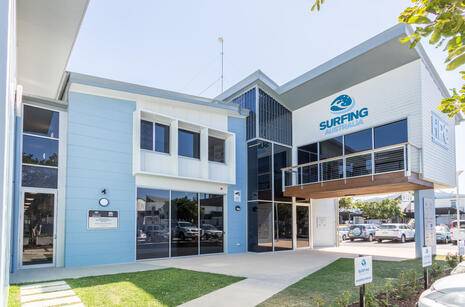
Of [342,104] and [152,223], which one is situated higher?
[342,104]

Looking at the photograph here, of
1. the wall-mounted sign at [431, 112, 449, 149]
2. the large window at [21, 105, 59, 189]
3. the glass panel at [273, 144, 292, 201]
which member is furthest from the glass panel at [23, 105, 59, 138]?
the wall-mounted sign at [431, 112, 449, 149]

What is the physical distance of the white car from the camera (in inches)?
160

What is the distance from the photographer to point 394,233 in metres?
24.8

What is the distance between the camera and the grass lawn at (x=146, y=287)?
6.91m

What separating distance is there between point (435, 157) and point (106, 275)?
42.0 ft

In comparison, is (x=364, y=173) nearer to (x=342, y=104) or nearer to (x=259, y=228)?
(x=342, y=104)

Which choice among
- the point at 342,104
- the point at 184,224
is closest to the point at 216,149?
the point at 184,224

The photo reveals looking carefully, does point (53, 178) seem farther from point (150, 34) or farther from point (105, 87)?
point (150, 34)

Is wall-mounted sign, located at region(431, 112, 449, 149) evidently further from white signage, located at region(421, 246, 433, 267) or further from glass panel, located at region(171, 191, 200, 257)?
glass panel, located at region(171, 191, 200, 257)

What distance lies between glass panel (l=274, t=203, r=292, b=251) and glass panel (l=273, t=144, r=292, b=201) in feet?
1.58

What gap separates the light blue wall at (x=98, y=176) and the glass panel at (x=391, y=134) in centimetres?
973

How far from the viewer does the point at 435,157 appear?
14.2 meters

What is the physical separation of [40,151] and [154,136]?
398 cm

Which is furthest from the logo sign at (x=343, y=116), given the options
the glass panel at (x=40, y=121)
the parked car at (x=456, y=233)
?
the glass panel at (x=40, y=121)
